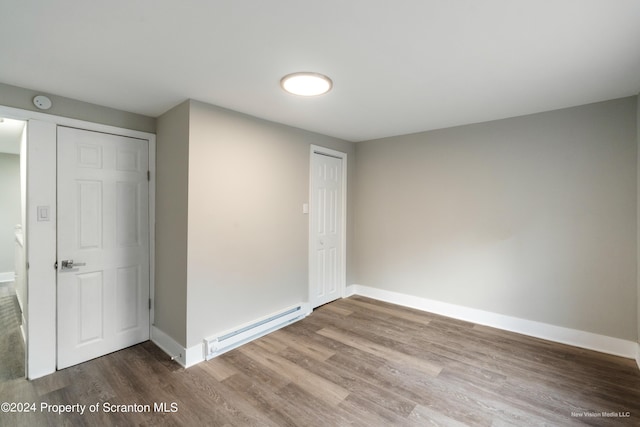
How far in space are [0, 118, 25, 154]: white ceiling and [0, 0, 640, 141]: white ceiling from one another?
109cm

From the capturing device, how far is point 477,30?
5.00ft

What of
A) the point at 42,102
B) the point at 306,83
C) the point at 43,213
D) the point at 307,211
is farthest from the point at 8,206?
the point at 306,83

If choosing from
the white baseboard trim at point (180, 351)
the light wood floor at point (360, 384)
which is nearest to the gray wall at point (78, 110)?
the white baseboard trim at point (180, 351)

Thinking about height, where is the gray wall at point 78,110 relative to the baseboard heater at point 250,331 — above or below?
above

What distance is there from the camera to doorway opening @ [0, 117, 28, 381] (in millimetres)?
2473

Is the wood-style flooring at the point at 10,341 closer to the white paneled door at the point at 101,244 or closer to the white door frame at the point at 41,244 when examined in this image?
the white door frame at the point at 41,244

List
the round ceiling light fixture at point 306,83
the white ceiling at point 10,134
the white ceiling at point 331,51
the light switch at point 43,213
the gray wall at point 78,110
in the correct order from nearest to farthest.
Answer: the white ceiling at point 331,51, the round ceiling light fixture at point 306,83, the gray wall at point 78,110, the light switch at point 43,213, the white ceiling at point 10,134

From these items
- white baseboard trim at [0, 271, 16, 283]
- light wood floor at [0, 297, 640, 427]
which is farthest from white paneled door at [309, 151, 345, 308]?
white baseboard trim at [0, 271, 16, 283]

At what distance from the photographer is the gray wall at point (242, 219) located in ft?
8.28

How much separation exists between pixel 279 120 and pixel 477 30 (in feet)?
6.91

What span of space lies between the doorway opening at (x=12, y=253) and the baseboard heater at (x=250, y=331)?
1484mm

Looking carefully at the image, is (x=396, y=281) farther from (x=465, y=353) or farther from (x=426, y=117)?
Answer: (x=426, y=117)

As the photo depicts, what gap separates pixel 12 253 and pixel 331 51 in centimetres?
682

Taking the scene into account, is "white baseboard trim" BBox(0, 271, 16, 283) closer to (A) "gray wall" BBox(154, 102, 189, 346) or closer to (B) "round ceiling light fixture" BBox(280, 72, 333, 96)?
(A) "gray wall" BBox(154, 102, 189, 346)
